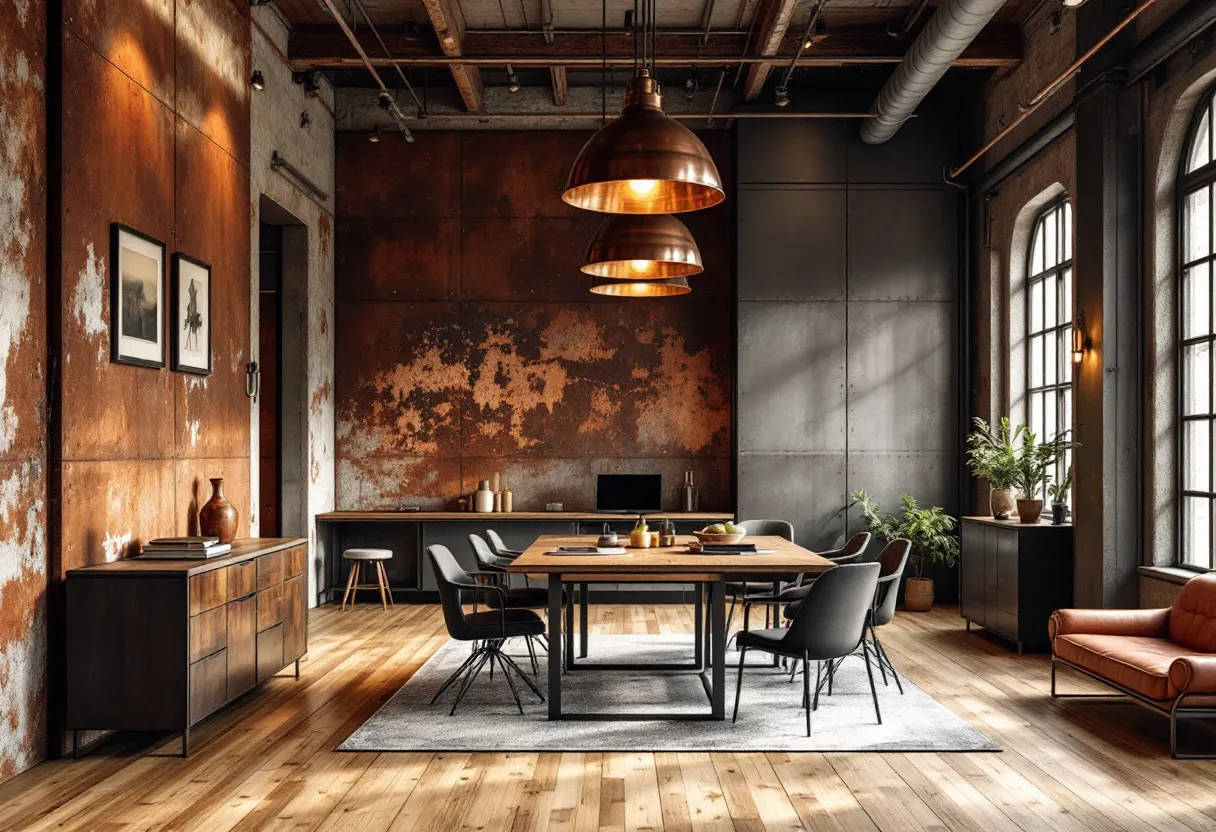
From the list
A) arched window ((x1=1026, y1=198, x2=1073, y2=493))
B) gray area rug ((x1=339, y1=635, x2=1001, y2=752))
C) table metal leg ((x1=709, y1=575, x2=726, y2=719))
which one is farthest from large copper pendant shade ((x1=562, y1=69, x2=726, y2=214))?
arched window ((x1=1026, y1=198, x2=1073, y2=493))

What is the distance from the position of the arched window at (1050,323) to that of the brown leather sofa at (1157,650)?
2.74m

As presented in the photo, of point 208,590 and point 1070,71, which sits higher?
point 1070,71

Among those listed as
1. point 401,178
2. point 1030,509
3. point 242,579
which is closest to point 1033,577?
point 1030,509

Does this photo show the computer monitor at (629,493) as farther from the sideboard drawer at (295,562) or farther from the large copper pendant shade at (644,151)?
the large copper pendant shade at (644,151)

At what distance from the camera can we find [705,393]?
1139 centimetres

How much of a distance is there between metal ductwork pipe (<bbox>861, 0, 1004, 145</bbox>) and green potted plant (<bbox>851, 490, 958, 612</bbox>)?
3.71 meters

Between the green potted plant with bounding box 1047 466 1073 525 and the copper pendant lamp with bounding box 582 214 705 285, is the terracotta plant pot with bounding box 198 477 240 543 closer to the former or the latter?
the copper pendant lamp with bounding box 582 214 705 285

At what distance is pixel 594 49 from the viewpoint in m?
9.49

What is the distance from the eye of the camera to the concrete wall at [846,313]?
10773 millimetres

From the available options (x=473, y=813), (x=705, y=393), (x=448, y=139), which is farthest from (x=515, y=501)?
(x=473, y=813)

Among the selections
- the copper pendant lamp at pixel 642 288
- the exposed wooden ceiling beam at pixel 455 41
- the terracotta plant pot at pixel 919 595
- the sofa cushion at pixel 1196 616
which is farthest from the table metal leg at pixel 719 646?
the exposed wooden ceiling beam at pixel 455 41

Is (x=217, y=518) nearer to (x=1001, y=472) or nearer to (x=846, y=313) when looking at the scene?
(x=1001, y=472)

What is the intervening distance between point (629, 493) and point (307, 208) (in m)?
Answer: 4.32

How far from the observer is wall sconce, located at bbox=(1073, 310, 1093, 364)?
7.73m
